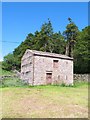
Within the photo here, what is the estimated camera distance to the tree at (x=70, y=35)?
51656 millimetres

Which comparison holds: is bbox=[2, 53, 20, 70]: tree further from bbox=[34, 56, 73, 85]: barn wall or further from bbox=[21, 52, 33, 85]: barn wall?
bbox=[34, 56, 73, 85]: barn wall

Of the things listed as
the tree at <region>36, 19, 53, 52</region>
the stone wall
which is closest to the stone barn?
the stone wall

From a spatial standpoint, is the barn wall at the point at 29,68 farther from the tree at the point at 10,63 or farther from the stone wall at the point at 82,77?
the tree at the point at 10,63

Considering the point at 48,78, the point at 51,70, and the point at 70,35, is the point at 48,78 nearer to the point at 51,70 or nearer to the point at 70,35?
the point at 51,70

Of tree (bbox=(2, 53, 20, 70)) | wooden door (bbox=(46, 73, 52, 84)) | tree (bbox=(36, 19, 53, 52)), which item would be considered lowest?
wooden door (bbox=(46, 73, 52, 84))

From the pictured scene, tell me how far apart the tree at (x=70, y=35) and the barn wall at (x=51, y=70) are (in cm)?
2142

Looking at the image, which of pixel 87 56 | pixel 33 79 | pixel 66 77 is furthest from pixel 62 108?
pixel 87 56

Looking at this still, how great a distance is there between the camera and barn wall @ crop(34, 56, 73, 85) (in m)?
26.7

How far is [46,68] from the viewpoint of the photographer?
27.4 metres

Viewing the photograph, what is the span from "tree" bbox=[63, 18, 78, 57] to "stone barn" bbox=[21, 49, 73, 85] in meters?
21.7

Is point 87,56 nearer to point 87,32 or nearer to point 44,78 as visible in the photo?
point 87,32

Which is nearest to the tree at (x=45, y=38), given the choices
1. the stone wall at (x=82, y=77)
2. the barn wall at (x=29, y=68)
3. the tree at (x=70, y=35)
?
the tree at (x=70, y=35)

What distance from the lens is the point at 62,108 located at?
10578mm

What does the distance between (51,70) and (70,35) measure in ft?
87.6
